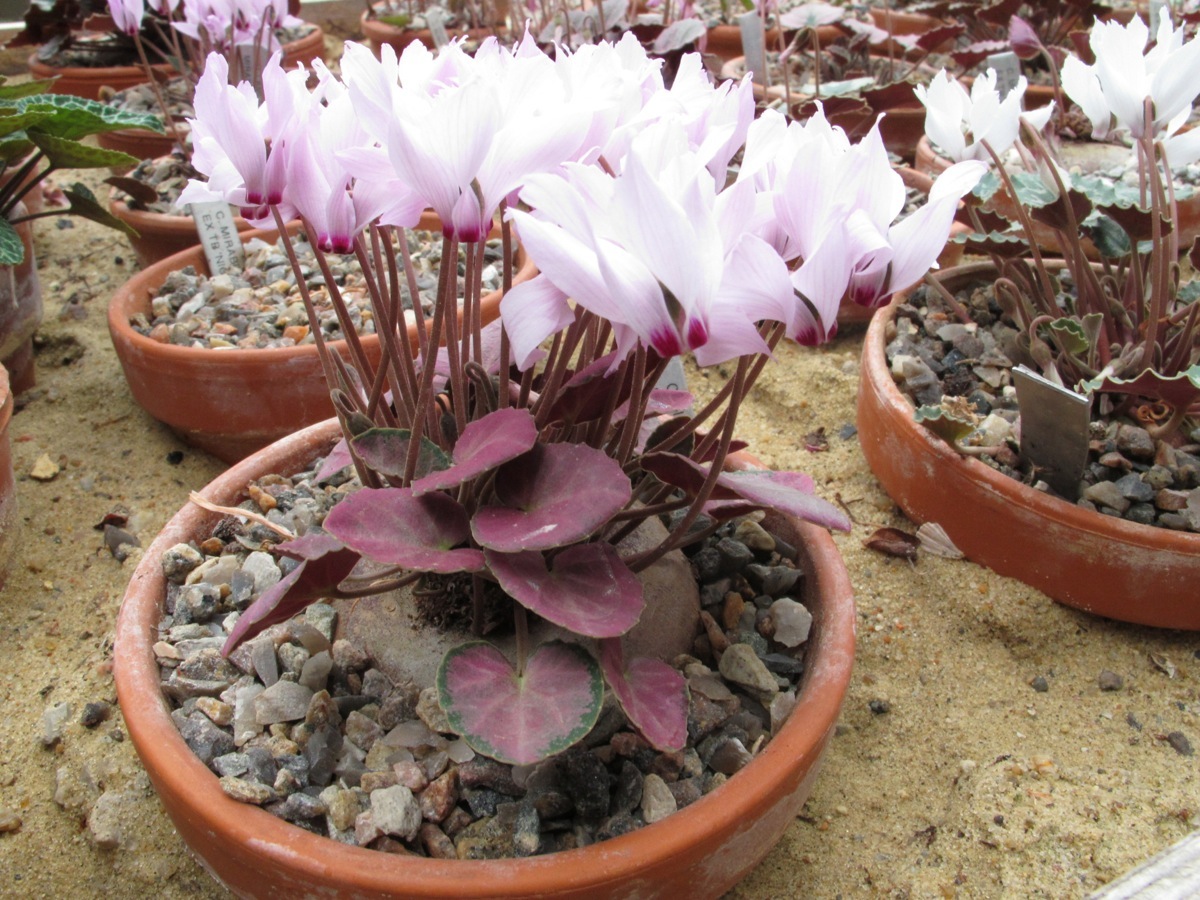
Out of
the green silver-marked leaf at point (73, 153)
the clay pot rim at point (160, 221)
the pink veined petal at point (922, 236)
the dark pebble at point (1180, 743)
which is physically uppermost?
the pink veined petal at point (922, 236)

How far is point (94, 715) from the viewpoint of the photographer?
1251 millimetres

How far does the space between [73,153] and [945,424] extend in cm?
146

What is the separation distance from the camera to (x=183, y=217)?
212cm

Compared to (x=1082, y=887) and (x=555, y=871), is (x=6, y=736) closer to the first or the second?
(x=555, y=871)

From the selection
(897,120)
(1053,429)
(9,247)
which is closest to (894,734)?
(1053,429)

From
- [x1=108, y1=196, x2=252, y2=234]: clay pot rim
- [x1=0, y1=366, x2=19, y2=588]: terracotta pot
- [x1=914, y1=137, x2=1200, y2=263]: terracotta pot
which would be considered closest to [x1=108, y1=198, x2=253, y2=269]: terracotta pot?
[x1=108, y1=196, x2=252, y2=234]: clay pot rim

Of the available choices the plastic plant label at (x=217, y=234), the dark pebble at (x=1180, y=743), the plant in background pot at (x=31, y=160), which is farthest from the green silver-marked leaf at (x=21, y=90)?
the dark pebble at (x=1180, y=743)

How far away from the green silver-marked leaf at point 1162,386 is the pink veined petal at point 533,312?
0.87 metres

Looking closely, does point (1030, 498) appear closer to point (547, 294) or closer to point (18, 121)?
point (547, 294)

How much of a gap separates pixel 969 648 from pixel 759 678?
20.7 inches

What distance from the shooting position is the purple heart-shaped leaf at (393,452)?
84 cm

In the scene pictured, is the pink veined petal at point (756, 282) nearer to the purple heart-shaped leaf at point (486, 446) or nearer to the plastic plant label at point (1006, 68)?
the purple heart-shaped leaf at point (486, 446)

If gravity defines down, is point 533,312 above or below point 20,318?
above

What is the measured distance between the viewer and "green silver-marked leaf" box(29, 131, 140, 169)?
1.72 metres
